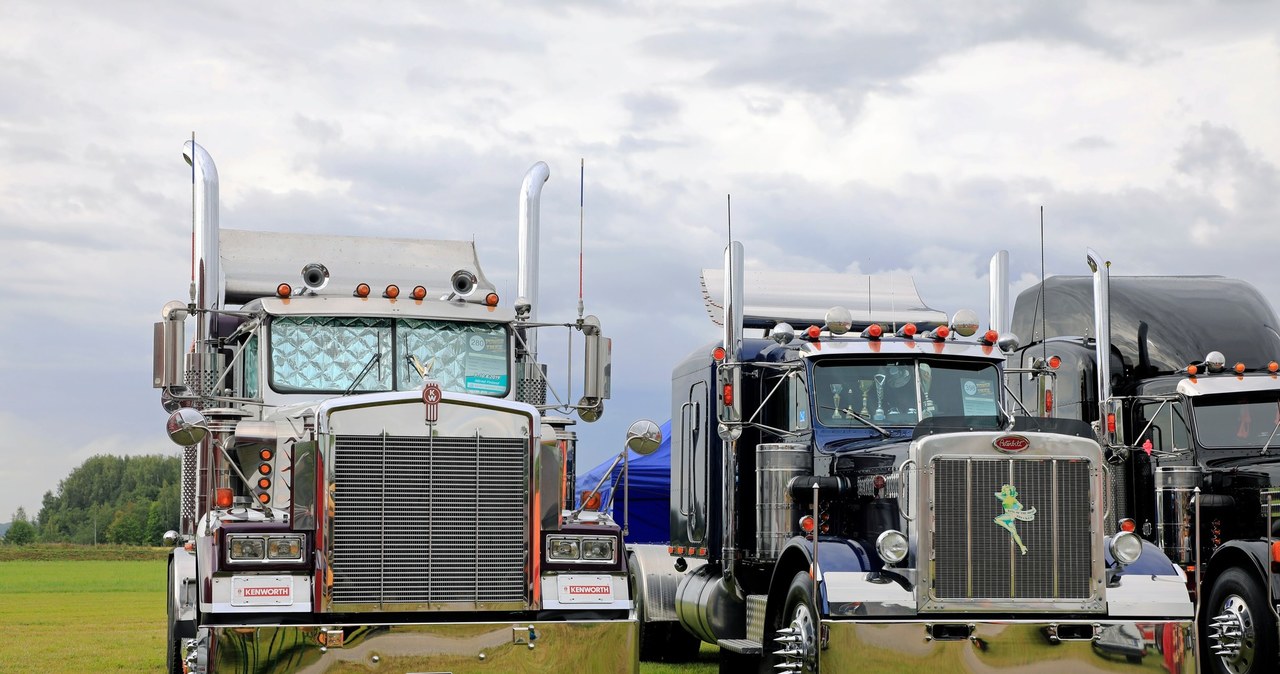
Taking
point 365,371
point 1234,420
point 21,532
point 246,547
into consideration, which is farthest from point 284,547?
point 21,532

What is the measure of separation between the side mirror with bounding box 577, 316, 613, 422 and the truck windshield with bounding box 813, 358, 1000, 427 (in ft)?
5.81

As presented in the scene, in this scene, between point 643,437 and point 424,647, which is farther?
point 643,437

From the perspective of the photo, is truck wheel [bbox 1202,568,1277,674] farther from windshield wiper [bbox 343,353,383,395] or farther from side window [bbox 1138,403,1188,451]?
windshield wiper [bbox 343,353,383,395]

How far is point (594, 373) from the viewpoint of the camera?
11359 millimetres

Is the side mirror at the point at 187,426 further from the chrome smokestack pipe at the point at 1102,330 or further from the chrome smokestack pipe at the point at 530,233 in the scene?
the chrome smokestack pipe at the point at 1102,330

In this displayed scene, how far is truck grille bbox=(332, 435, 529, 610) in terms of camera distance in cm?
927

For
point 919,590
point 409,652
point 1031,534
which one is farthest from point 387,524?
point 1031,534

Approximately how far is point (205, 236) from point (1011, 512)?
645cm

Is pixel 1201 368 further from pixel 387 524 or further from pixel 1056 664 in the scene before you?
pixel 387 524

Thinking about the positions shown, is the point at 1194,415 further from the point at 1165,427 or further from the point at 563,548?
the point at 563,548

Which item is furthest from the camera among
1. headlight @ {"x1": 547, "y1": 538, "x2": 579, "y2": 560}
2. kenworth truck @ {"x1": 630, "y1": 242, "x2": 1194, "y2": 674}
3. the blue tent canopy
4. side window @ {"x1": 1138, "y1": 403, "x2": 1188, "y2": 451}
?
the blue tent canopy

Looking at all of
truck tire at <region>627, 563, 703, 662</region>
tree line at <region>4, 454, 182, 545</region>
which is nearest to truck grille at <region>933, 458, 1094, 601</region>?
truck tire at <region>627, 563, 703, 662</region>

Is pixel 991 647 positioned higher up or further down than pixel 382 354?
further down

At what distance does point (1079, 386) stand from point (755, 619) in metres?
5.24
